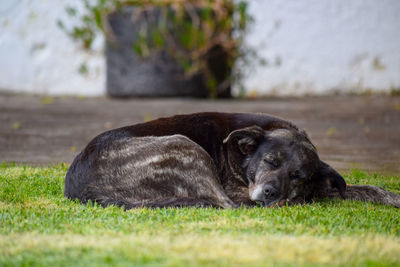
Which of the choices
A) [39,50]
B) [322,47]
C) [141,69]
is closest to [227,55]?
[141,69]

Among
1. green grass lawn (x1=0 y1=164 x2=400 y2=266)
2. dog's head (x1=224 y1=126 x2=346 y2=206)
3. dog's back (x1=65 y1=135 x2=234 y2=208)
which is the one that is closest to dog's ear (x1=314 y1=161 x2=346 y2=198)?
dog's head (x1=224 y1=126 x2=346 y2=206)

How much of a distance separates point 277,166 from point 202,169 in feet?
1.95

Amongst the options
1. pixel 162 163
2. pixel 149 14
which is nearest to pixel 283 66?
pixel 149 14

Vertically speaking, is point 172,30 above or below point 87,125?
above

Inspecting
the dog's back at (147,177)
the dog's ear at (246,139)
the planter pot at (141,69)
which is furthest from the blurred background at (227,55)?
the dog's back at (147,177)

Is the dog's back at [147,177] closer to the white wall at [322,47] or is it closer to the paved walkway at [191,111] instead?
the paved walkway at [191,111]

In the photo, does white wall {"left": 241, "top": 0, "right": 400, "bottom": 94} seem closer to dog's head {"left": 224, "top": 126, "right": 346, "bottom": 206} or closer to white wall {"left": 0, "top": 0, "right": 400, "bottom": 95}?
white wall {"left": 0, "top": 0, "right": 400, "bottom": 95}

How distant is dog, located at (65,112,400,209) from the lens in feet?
14.0

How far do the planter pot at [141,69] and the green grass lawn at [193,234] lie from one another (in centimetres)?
697

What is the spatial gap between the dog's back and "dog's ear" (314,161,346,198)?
0.80m

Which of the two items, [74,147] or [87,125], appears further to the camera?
[87,125]

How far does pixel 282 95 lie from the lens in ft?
40.2

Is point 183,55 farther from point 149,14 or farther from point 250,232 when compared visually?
point 250,232

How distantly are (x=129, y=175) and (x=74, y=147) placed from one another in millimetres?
2766
